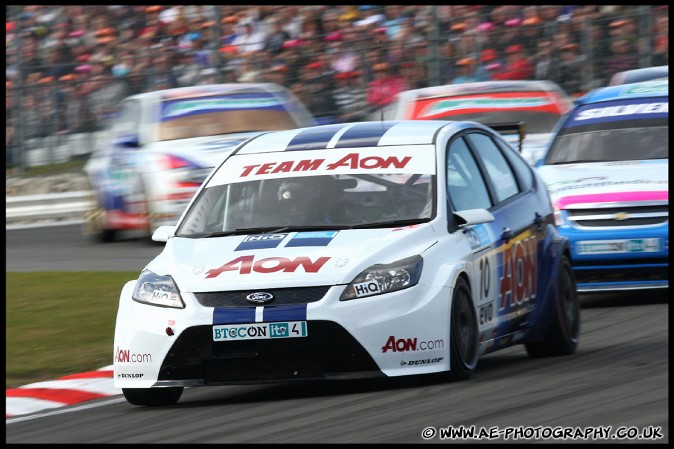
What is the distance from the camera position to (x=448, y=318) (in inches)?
277

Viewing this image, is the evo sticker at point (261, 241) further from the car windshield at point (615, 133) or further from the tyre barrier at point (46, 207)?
the tyre barrier at point (46, 207)

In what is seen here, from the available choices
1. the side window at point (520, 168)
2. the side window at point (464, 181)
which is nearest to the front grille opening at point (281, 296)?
the side window at point (464, 181)

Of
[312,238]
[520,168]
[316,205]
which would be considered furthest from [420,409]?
[520,168]

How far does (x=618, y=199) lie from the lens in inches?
442

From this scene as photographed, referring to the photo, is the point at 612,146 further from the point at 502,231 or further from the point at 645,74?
the point at 502,231

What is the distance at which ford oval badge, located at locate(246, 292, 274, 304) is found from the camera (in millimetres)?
6938

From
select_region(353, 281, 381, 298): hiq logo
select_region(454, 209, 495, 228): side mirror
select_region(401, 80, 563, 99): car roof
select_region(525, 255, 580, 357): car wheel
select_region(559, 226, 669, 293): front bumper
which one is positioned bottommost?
select_region(401, 80, 563, 99): car roof

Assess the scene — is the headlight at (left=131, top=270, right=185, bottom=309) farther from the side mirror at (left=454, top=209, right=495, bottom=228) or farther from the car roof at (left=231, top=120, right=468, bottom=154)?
the side mirror at (left=454, top=209, right=495, bottom=228)

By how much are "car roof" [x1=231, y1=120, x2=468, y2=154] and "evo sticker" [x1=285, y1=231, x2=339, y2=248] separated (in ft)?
2.87

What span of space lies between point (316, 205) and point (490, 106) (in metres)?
9.45

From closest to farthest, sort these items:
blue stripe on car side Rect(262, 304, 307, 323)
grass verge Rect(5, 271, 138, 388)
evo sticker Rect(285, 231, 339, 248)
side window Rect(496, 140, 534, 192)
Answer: blue stripe on car side Rect(262, 304, 307, 323), evo sticker Rect(285, 231, 339, 248), side window Rect(496, 140, 534, 192), grass verge Rect(5, 271, 138, 388)

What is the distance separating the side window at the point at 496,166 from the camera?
8508mm

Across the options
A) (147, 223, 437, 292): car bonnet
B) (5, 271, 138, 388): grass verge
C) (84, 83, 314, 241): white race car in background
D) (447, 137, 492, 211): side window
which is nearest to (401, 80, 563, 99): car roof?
(84, 83, 314, 241): white race car in background

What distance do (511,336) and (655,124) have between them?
15.2 ft
